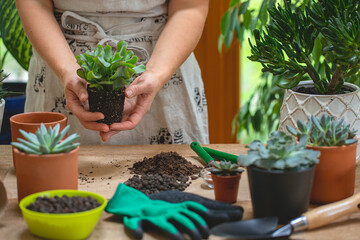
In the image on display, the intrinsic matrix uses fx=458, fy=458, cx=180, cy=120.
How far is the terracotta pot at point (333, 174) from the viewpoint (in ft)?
3.40

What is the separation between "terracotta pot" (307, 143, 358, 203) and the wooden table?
0.07 meters

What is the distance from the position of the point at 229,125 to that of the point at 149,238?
6.75 ft

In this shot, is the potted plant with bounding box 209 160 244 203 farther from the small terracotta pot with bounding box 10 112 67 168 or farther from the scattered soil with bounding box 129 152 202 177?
the small terracotta pot with bounding box 10 112 67 168

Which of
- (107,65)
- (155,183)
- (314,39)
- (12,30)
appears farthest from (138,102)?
(12,30)

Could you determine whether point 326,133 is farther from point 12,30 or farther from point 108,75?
point 12,30

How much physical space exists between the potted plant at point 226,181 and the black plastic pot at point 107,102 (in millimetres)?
404

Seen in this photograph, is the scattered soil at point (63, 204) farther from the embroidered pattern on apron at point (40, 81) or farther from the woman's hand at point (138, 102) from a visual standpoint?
the embroidered pattern on apron at point (40, 81)

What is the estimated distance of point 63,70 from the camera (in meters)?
1.42

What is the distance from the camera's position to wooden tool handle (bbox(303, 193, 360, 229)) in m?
0.92

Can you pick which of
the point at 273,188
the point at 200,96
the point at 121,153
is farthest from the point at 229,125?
the point at 273,188

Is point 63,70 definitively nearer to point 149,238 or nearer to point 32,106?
point 32,106

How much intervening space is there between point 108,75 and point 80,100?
11 centimetres

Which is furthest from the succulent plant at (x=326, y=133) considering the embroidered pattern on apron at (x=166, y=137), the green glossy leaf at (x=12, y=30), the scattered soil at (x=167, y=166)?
the green glossy leaf at (x=12, y=30)

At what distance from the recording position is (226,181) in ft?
3.46
